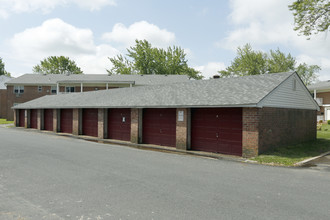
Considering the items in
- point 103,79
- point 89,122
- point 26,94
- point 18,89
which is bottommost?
point 89,122

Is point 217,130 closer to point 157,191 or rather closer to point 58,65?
point 157,191

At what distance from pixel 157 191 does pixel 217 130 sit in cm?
824

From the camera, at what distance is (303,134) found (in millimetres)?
16359

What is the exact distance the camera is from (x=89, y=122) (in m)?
23.5

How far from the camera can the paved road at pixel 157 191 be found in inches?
204

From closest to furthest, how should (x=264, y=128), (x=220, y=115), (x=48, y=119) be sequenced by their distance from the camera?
1. (x=264, y=128)
2. (x=220, y=115)
3. (x=48, y=119)

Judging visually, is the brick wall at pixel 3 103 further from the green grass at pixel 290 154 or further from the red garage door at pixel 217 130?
the green grass at pixel 290 154

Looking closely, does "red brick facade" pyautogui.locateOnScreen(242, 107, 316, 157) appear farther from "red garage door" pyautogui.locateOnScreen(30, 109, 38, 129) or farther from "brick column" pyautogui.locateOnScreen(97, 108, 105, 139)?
"red garage door" pyautogui.locateOnScreen(30, 109, 38, 129)

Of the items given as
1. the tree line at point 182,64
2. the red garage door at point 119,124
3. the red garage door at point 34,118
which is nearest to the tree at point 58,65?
the tree line at point 182,64

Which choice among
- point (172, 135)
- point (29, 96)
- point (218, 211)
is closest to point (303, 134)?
point (172, 135)

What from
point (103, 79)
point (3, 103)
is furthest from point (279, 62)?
point (3, 103)

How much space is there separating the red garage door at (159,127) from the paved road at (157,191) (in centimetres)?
619

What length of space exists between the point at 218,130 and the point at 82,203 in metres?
9.68

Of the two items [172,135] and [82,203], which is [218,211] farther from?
[172,135]
